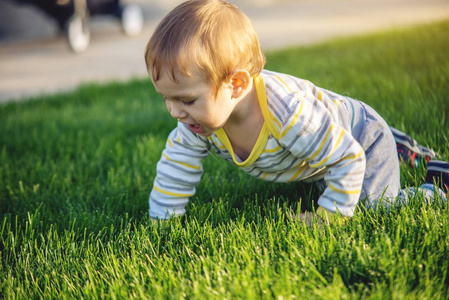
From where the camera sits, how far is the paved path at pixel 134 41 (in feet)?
18.9

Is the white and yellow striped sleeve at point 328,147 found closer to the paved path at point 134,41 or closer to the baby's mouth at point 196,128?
the baby's mouth at point 196,128

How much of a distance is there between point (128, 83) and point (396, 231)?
3.72 m

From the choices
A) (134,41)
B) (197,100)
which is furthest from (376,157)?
(134,41)

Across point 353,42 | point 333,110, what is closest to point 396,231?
point 333,110

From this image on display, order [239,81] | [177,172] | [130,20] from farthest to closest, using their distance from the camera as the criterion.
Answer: [130,20], [177,172], [239,81]

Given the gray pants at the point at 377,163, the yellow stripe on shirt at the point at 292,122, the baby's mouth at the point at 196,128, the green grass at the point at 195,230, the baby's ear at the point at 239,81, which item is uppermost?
the baby's ear at the point at 239,81

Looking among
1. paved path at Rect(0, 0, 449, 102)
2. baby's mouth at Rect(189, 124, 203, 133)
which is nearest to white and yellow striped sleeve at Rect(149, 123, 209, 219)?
baby's mouth at Rect(189, 124, 203, 133)

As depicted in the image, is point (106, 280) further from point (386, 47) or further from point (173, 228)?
point (386, 47)

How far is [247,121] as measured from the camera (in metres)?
1.80

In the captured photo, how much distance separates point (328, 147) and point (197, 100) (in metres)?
0.51

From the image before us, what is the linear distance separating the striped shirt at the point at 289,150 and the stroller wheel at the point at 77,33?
570cm

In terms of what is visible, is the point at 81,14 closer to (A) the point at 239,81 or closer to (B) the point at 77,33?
(B) the point at 77,33

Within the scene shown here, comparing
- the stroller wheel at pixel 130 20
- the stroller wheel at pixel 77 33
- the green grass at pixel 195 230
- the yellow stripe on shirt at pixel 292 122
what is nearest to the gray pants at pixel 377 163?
the green grass at pixel 195 230

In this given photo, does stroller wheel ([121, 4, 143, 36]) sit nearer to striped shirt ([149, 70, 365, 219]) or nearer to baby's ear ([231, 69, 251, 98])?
striped shirt ([149, 70, 365, 219])
